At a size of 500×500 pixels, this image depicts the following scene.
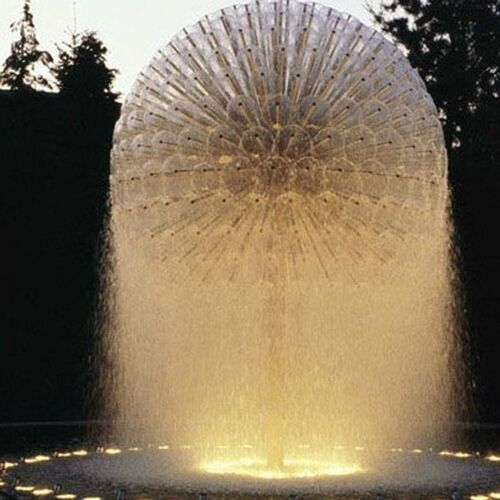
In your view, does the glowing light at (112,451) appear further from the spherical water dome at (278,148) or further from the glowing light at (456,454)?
the glowing light at (456,454)

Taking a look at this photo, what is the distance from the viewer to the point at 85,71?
25469 millimetres

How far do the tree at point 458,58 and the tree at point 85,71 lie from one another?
35.5 ft

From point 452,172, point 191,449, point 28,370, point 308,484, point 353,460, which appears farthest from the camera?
point 452,172

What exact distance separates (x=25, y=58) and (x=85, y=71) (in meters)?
2.35

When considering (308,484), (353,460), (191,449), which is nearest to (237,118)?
(308,484)

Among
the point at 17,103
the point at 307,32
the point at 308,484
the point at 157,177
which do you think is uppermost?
the point at 17,103

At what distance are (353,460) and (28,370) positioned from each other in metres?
9.85

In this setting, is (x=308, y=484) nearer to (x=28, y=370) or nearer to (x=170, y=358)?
(x=170, y=358)

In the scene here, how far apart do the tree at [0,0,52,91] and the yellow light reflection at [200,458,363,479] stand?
15455 mm

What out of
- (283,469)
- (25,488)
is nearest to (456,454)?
(283,469)

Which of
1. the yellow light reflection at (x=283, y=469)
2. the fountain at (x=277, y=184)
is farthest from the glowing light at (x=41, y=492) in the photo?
the yellow light reflection at (x=283, y=469)

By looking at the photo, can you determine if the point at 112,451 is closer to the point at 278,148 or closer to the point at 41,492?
the point at 41,492

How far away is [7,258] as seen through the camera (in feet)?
75.0

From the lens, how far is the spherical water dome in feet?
38.5
